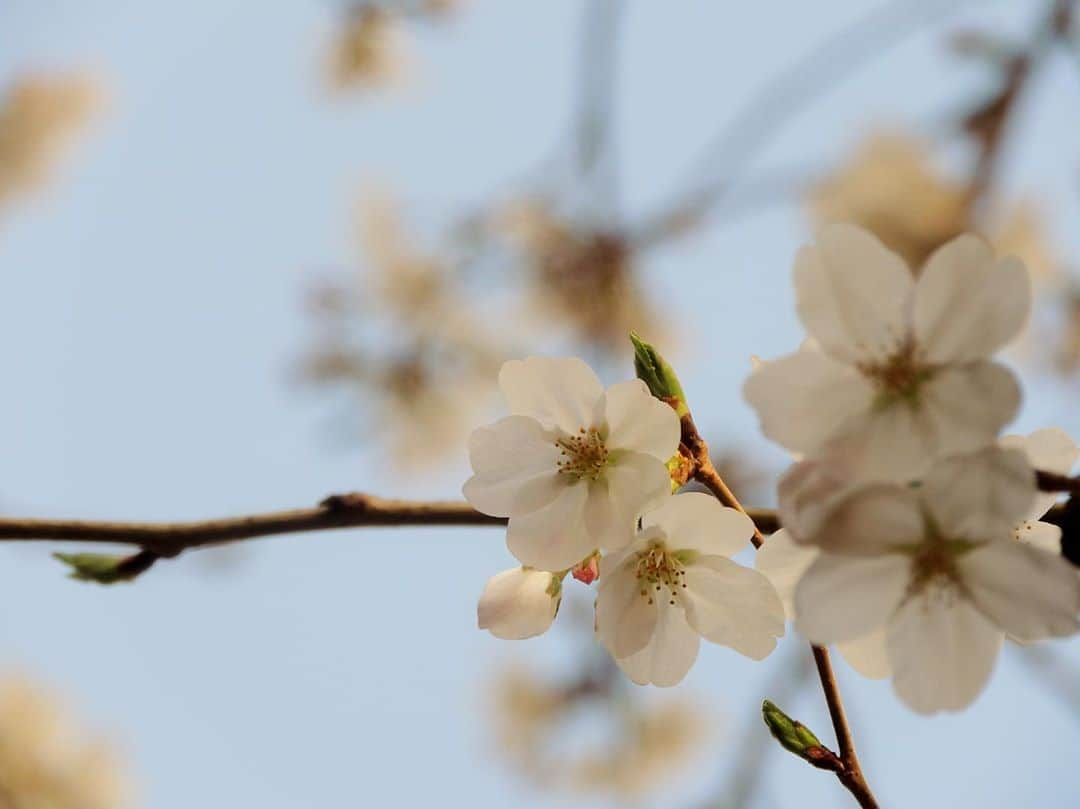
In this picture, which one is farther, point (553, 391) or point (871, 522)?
point (553, 391)

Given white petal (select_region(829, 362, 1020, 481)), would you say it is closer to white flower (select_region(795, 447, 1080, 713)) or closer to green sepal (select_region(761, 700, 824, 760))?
white flower (select_region(795, 447, 1080, 713))

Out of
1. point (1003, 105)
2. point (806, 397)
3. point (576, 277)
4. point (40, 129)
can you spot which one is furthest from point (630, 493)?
point (40, 129)

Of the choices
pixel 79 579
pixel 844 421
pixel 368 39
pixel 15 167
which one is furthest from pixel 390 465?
pixel 844 421

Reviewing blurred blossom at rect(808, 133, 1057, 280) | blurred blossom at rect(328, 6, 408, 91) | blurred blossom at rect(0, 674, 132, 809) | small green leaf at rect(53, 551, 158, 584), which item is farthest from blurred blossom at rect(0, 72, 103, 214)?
small green leaf at rect(53, 551, 158, 584)

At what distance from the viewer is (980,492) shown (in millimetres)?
585

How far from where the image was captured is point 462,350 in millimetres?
4066

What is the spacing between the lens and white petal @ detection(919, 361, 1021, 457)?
23.3 inches

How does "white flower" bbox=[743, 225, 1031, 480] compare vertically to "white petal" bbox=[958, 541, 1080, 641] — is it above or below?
above

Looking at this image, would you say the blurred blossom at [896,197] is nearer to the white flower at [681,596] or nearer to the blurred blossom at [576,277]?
the blurred blossom at [576,277]

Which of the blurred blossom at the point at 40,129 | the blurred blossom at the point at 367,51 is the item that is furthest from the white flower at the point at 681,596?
the blurred blossom at the point at 40,129

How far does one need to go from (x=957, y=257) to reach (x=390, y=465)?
12.5 feet

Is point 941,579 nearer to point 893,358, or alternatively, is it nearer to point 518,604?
point 893,358

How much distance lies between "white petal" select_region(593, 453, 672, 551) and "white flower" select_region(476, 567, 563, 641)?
3.1 inches

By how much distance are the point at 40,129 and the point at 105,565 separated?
4436 millimetres
